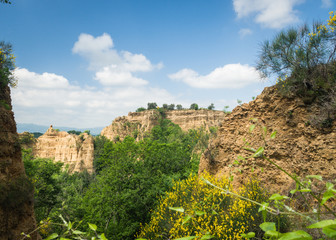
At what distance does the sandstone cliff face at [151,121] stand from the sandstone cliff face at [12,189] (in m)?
47.0

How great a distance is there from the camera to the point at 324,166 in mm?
5125

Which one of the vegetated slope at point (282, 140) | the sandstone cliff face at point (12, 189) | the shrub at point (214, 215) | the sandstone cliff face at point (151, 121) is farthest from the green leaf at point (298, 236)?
the sandstone cliff face at point (151, 121)

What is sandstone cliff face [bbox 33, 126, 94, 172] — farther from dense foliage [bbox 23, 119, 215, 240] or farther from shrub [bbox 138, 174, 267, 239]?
shrub [bbox 138, 174, 267, 239]

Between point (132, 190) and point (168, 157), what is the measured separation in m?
5.34

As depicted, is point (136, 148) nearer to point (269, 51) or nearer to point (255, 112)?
point (255, 112)

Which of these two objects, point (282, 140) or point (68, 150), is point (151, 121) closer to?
point (68, 150)

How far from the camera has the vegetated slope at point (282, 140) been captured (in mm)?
5398

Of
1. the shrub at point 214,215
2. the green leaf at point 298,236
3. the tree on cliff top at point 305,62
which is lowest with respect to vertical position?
the shrub at point 214,215

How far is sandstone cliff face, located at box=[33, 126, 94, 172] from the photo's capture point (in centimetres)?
3984

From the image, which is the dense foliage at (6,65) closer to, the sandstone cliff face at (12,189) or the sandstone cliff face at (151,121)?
the sandstone cliff face at (12,189)

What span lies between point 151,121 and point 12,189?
5103 cm

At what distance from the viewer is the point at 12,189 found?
6.03 meters

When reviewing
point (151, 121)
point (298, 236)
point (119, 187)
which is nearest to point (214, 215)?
point (298, 236)

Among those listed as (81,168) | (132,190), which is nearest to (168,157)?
(132,190)
